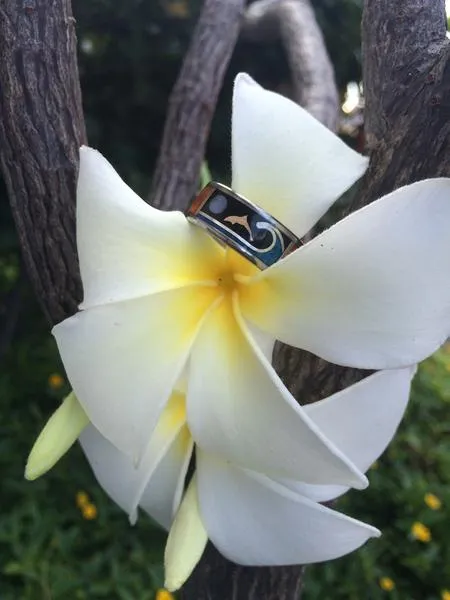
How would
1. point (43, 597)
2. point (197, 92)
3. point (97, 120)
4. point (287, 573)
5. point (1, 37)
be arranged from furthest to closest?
point (97, 120)
point (43, 597)
point (197, 92)
point (287, 573)
point (1, 37)

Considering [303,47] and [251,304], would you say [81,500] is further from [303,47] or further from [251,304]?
[251,304]

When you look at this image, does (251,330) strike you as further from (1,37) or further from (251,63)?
(251,63)

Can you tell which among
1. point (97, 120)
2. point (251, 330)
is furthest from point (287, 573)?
point (97, 120)

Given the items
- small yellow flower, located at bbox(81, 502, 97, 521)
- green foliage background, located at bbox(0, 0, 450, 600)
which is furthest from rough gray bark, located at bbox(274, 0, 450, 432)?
small yellow flower, located at bbox(81, 502, 97, 521)

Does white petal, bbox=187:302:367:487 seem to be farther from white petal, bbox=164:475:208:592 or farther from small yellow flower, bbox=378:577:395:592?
small yellow flower, bbox=378:577:395:592

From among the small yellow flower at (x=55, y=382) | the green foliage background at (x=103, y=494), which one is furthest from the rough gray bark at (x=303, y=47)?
the small yellow flower at (x=55, y=382)

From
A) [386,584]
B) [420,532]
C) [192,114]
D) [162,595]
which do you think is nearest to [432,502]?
[420,532]

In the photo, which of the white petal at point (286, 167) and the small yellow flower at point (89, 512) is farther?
the small yellow flower at point (89, 512)

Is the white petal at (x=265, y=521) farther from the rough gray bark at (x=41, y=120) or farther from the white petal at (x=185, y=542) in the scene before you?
the rough gray bark at (x=41, y=120)
